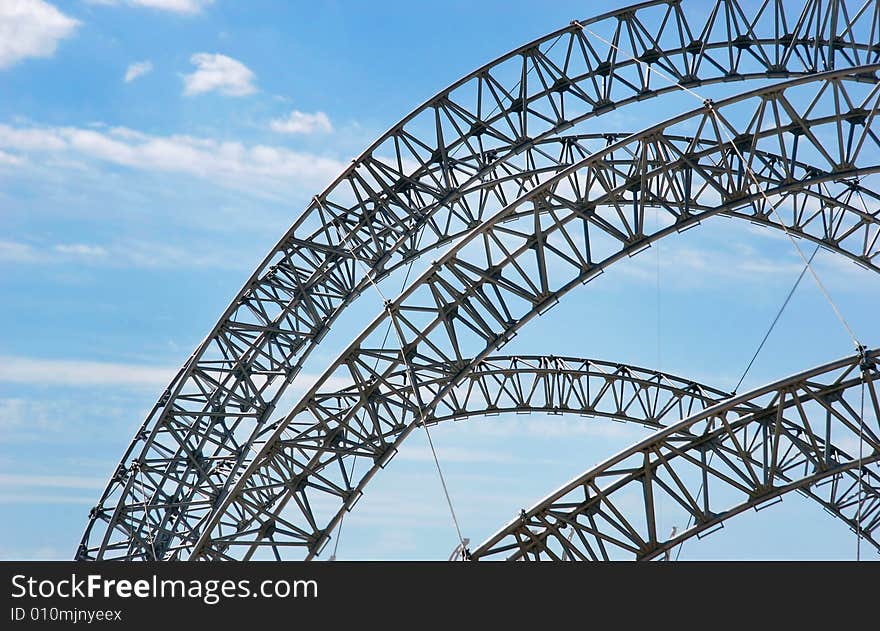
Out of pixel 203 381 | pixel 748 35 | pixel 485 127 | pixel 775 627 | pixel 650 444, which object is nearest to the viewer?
pixel 775 627

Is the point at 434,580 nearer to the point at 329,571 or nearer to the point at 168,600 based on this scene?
the point at 329,571

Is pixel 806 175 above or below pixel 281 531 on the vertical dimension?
above

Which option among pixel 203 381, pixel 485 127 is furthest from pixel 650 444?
pixel 203 381

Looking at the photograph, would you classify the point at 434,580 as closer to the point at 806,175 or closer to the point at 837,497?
the point at 806,175

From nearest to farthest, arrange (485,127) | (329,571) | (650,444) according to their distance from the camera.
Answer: (329,571) → (650,444) → (485,127)

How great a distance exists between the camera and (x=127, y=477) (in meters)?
32.3

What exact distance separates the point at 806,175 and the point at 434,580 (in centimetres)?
1834

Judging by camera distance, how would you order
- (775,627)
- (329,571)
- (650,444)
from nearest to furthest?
(775,627) < (329,571) < (650,444)

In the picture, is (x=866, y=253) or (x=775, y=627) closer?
(x=775, y=627)

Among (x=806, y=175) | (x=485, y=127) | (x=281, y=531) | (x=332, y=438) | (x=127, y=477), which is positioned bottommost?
(x=281, y=531)

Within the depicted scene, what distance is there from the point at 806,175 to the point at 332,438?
46.3ft

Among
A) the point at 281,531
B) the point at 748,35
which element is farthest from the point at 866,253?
the point at 281,531

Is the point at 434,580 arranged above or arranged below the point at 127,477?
below

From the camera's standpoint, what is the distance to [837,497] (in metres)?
32.0
